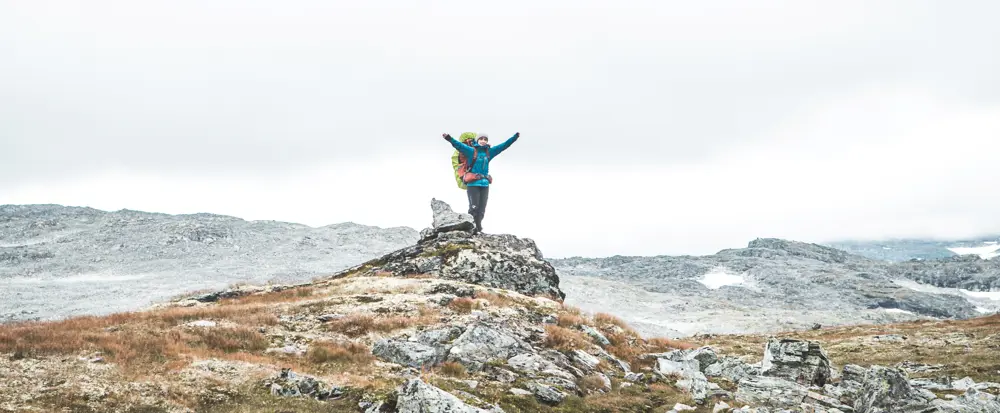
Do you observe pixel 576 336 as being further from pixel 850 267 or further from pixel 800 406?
pixel 850 267

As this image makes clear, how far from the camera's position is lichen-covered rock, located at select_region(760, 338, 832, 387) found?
16875 mm

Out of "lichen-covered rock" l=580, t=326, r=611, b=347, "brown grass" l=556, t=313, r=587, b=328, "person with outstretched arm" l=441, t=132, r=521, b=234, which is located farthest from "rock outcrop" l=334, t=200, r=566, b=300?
"lichen-covered rock" l=580, t=326, r=611, b=347

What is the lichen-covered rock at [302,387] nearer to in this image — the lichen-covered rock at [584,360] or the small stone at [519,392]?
the small stone at [519,392]

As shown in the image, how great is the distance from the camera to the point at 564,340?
69.4ft

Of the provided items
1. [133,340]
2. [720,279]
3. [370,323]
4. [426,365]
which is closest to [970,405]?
[426,365]

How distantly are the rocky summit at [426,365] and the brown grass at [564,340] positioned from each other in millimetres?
82

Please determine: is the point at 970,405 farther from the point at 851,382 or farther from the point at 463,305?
the point at 463,305

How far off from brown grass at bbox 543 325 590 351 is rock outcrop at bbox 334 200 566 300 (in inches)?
449

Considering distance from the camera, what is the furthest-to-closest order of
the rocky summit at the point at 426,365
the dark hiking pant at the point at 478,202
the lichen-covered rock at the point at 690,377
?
1. the dark hiking pant at the point at 478,202
2. the lichen-covered rock at the point at 690,377
3. the rocky summit at the point at 426,365

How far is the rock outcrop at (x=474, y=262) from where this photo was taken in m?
34.0

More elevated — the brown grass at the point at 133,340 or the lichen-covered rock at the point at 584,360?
the brown grass at the point at 133,340

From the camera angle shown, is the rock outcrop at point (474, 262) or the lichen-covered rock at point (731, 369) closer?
the lichen-covered rock at point (731, 369)

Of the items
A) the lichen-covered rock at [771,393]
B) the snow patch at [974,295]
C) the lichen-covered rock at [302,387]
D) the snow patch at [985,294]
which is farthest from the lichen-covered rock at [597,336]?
the snow patch at [985,294]

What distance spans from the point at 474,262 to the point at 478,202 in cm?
539
